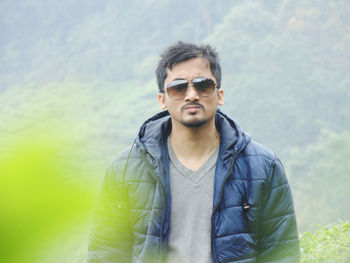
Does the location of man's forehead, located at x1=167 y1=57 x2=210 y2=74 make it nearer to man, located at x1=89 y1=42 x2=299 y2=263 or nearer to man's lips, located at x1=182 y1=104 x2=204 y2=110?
man, located at x1=89 y1=42 x2=299 y2=263

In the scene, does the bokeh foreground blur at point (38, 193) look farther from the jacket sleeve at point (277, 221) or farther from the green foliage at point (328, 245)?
the green foliage at point (328, 245)

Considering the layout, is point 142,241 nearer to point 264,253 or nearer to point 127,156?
point 127,156

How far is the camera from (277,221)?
1545 mm

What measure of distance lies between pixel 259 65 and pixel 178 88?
31292 millimetres

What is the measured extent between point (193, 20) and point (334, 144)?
19.1m

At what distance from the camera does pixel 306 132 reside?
2747 centimetres

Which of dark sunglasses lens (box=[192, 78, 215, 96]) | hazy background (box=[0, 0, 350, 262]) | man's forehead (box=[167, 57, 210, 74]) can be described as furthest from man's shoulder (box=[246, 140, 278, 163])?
hazy background (box=[0, 0, 350, 262])

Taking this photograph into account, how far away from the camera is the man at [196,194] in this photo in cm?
148

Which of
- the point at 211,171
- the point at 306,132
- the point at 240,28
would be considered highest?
the point at 240,28

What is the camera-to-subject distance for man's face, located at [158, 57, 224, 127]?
1.66m

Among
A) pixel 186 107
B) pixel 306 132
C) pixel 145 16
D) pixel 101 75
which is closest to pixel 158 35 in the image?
pixel 145 16

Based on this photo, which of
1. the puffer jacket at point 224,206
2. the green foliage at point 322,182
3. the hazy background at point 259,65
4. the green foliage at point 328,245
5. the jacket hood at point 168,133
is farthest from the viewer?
the hazy background at point 259,65

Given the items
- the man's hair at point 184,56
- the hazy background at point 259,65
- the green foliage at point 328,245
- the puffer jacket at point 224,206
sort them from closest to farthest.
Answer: the puffer jacket at point 224,206 → the man's hair at point 184,56 → the green foliage at point 328,245 → the hazy background at point 259,65

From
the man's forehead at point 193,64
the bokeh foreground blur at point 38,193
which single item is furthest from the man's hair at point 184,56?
the bokeh foreground blur at point 38,193
